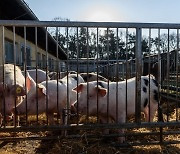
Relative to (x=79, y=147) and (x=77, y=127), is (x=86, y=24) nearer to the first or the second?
(x=77, y=127)

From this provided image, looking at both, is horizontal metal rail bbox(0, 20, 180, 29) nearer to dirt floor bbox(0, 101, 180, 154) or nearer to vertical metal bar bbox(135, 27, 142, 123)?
vertical metal bar bbox(135, 27, 142, 123)

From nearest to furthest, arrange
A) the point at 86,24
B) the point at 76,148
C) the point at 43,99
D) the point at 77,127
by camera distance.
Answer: the point at 86,24 < the point at 77,127 < the point at 76,148 < the point at 43,99

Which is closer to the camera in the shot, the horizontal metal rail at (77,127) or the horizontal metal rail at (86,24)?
the horizontal metal rail at (86,24)

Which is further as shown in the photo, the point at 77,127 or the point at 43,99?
the point at 43,99

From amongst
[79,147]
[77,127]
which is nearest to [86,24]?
[77,127]

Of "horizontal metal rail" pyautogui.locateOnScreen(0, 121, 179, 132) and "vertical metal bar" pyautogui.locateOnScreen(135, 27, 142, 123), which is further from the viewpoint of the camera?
"vertical metal bar" pyautogui.locateOnScreen(135, 27, 142, 123)

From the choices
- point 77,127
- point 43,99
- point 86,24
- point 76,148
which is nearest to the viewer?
point 86,24

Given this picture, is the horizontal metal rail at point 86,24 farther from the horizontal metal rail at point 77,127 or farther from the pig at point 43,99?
the horizontal metal rail at point 77,127

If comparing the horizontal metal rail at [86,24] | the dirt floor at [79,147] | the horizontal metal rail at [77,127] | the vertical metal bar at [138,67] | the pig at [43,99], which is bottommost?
the dirt floor at [79,147]

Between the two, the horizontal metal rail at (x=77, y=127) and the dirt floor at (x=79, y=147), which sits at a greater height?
the horizontal metal rail at (x=77, y=127)

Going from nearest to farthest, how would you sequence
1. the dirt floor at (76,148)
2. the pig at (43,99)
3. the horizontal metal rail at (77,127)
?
the horizontal metal rail at (77,127), the dirt floor at (76,148), the pig at (43,99)

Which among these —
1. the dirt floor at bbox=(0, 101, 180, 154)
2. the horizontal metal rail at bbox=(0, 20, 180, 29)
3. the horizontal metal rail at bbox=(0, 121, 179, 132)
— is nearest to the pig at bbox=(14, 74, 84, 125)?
the dirt floor at bbox=(0, 101, 180, 154)

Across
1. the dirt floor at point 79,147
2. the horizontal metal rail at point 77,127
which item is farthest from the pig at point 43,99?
the horizontal metal rail at point 77,127

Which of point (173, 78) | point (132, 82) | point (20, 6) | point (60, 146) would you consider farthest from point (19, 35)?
point (60, 146)
